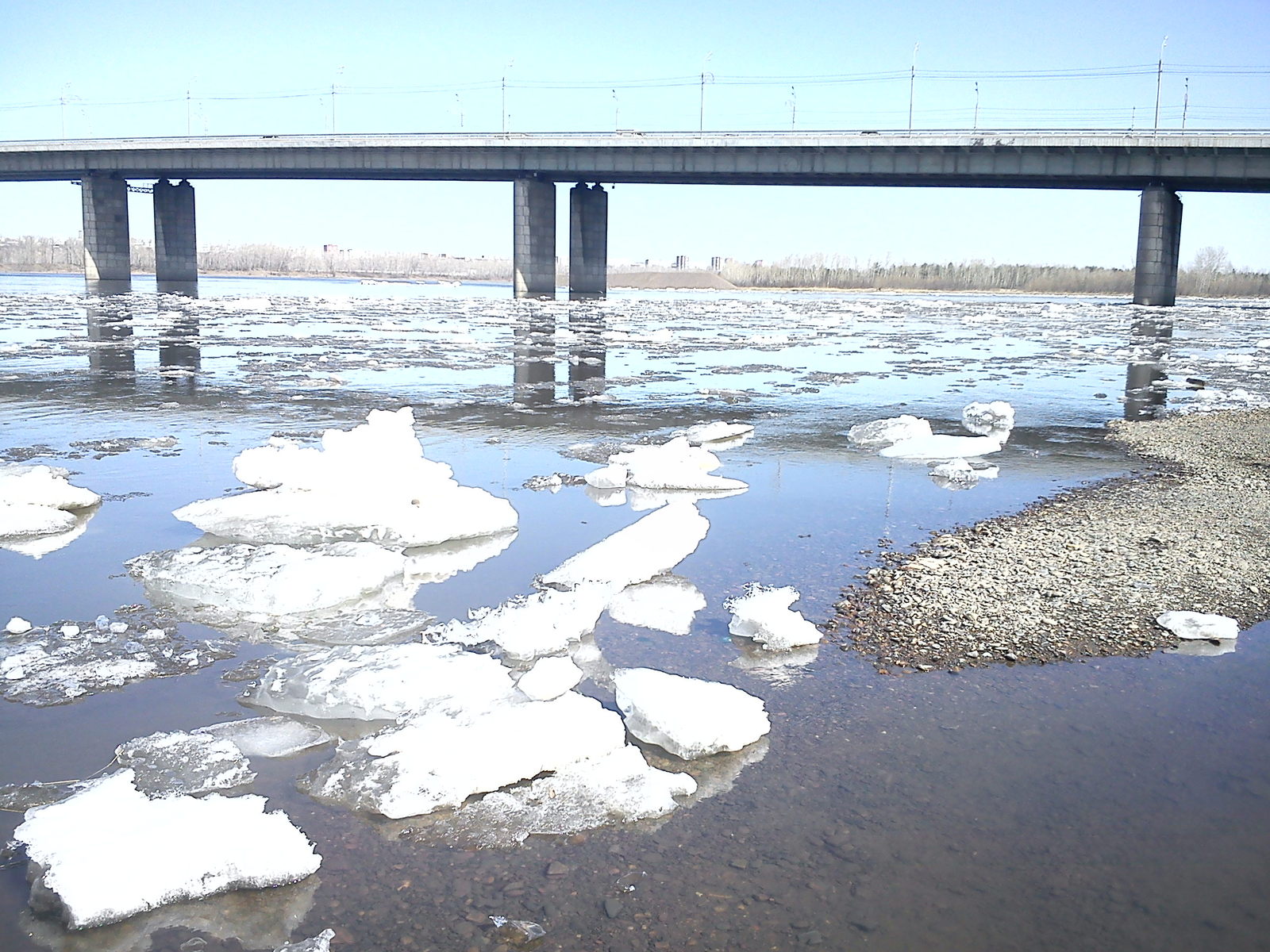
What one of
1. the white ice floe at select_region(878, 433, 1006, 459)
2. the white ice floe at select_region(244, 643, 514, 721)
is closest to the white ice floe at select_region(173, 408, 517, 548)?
the white ice floe at select_region(244, 643, 514, 721)

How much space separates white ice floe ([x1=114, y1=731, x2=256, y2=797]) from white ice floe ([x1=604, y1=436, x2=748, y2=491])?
4489 mm

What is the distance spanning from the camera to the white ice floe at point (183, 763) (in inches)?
122

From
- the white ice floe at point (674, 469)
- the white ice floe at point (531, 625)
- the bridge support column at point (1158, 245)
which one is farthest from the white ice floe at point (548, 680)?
the bridge support column at point (1158, 245)

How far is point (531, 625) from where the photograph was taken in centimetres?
437

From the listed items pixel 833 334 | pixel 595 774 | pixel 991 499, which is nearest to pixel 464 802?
pixel 595 774

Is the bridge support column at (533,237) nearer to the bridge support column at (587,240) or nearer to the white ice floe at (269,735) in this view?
the bridge support column at (587,240)

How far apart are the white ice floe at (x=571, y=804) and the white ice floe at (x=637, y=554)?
1.73 m

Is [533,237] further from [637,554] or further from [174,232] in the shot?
[637,554]

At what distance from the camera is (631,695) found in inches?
145

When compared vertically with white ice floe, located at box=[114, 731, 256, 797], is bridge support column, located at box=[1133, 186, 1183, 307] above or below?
above

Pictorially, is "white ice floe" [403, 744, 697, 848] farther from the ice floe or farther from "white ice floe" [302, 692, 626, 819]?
the ice floe

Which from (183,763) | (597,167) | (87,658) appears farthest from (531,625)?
(597,167)

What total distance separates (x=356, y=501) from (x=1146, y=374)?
15826 millimetres

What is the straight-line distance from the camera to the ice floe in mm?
3783
